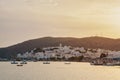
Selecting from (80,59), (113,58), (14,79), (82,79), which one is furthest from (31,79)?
(80,59)

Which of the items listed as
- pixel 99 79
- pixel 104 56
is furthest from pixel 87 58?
pixel 99 79

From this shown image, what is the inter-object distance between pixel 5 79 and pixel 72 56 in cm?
13311

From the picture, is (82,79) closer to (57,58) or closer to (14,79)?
(14,79)

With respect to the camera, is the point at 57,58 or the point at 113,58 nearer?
the point at 113,58

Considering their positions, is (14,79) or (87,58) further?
(87,58)

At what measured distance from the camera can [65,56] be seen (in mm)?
199500

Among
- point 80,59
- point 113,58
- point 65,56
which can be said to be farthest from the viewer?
point 65,56

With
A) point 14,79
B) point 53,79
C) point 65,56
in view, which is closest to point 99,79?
point 53,79

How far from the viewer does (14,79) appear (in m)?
63.7

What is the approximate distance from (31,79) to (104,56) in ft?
356

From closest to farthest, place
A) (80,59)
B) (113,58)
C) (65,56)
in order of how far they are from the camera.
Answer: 1. (113,58)
2. (80,59)
3. (65,56)

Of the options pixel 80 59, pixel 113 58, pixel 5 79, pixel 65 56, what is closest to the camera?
pixel 5 79

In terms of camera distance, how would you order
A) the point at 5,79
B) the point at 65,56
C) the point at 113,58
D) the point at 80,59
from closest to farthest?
the point at 5,79, the point at 113,58, the point at 80,59, the point at 65,56

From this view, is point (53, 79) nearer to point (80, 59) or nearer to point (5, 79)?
point (5, 79)
